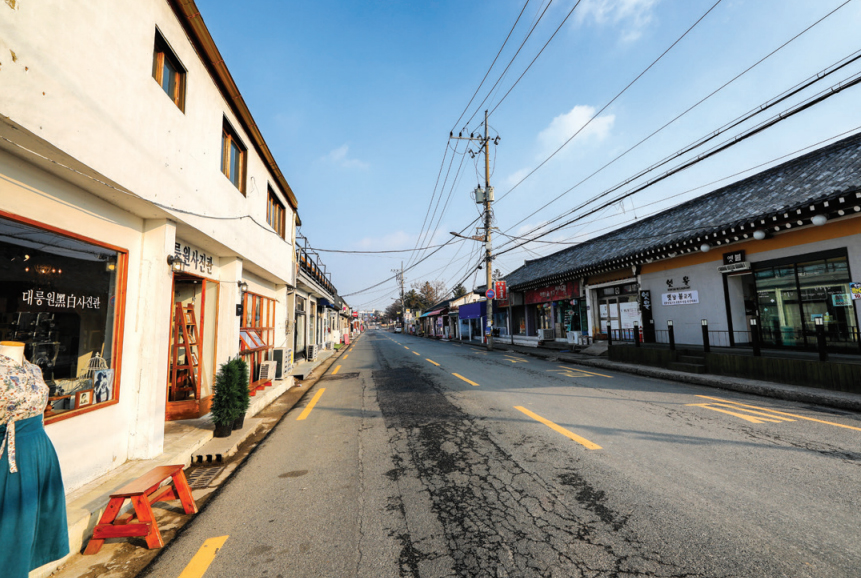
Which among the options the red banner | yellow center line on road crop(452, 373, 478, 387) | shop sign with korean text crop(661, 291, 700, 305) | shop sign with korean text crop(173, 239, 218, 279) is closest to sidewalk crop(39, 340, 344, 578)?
shop sign with korean text crop(173, 239, 218, 279)

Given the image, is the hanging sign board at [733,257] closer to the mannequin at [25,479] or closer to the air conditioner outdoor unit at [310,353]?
the mannequin at [25,479]

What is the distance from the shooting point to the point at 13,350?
2484 mm

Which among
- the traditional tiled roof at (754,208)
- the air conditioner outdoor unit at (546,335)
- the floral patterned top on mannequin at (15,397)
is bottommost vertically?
the air conditioner outdoor unit at (546,335)

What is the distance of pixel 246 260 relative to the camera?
9.04 meters

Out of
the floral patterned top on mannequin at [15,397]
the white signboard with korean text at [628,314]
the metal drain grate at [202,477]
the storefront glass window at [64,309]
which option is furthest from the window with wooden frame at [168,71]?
the white signboard with korean text at [628,314]

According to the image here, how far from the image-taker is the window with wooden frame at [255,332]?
956 cm

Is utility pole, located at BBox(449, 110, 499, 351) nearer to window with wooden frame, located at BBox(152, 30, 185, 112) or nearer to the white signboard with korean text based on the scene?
the white signboard with korean text

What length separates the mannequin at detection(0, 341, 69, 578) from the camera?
2.26 metres

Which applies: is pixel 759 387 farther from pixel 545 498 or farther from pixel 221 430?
pixel 221 430

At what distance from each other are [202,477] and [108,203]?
3638 mm

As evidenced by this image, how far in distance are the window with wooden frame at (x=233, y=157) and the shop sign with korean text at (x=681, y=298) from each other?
15483 millimetres

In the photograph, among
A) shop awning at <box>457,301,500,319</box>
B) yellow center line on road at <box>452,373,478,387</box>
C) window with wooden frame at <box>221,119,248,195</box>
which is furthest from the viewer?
shop awning at <box>457,301,500,319</box>

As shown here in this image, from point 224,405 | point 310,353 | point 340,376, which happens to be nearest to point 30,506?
point 224,405

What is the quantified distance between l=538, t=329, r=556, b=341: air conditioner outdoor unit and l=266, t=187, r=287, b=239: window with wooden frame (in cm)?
1674
